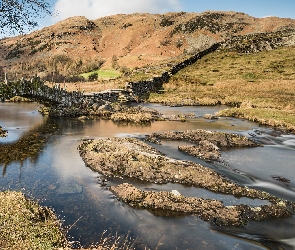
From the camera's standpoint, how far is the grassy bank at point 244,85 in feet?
126

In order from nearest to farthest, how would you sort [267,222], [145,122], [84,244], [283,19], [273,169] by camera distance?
[84,244], [267,222], [273,169], [145,122], [283,19]

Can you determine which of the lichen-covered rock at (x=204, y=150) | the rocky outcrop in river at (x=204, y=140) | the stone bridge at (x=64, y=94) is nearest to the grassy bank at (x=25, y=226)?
the lichen-covered rock at (x=204, y=150)

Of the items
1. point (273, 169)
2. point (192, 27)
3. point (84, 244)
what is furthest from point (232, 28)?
point (84, 244)

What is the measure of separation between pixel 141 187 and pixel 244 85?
2041 inches

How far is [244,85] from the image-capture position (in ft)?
198

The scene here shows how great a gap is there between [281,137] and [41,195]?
21492 mm

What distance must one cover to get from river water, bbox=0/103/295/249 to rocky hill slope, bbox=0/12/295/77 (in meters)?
70.8

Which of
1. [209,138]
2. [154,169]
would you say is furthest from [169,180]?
[209,138]

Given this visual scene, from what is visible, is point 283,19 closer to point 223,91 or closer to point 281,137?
point 223,91

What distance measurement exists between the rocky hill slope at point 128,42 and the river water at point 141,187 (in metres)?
70.8

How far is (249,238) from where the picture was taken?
9.85 m

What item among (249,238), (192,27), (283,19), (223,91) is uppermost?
(283,19)

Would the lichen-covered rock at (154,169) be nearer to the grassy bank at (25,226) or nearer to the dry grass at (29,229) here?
the dry grass at (29,229)

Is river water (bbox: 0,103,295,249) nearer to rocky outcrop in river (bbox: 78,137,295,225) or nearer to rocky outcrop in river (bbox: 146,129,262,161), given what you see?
rocky outcrop in river (bbox: 78,137,295,225)
